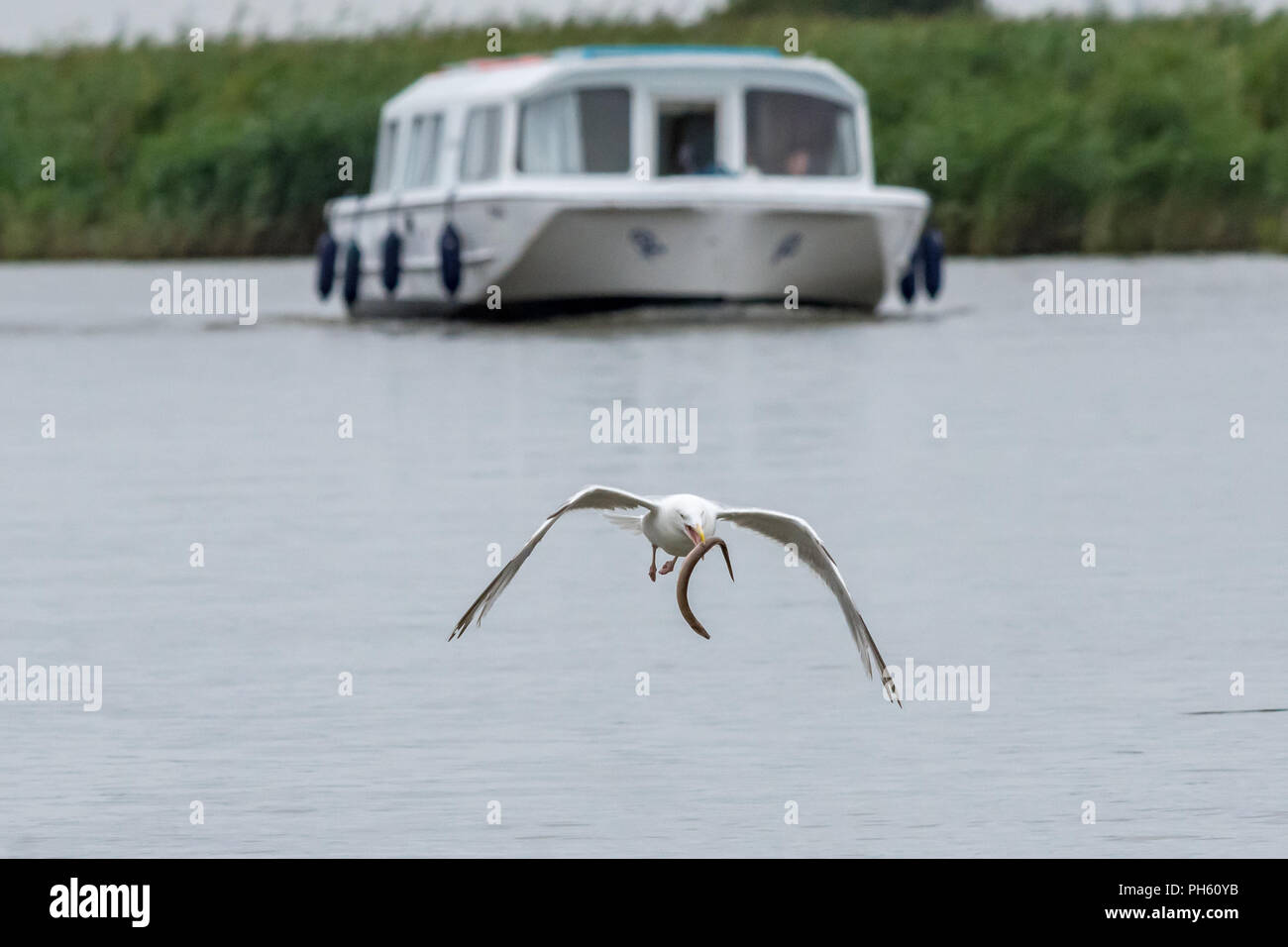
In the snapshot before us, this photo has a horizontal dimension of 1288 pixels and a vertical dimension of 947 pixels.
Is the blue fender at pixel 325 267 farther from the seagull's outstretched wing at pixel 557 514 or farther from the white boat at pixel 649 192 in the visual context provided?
the seagull's outstretched wing at pixel 557 514

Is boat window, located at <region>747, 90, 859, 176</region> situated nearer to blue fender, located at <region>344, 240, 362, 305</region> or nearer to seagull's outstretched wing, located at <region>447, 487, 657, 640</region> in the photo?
blue fender, located at <region>344, 240, 362, 305</region>

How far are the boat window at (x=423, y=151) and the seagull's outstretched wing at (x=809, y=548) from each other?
23564 millimetres

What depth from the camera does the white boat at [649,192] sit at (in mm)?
28094

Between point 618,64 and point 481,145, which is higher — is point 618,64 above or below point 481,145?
above

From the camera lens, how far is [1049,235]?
39.8 meters

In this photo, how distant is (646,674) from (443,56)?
128 ft

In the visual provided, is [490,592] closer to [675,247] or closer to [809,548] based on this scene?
[809,548]

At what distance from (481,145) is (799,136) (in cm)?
A: 289

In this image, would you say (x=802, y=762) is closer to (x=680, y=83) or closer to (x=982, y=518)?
(x=982, y=518)

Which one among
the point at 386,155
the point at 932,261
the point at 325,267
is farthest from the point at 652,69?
the point at 386,155

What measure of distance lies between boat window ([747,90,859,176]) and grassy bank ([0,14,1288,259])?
9862 mm

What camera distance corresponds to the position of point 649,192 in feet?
91.6

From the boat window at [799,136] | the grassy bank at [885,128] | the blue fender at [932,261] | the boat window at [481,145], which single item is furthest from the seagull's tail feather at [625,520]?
the grassy bank at [885,128]

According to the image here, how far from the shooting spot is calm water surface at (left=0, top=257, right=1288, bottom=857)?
26.3ft
